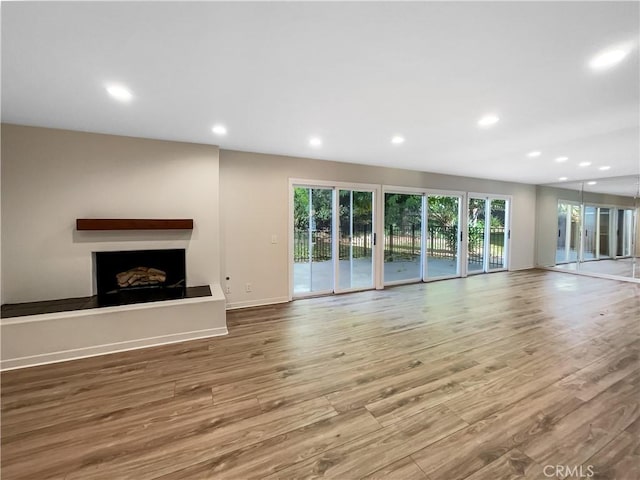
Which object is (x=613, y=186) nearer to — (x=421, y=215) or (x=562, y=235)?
(x=562, y=235)

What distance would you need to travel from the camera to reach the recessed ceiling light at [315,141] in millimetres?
3547

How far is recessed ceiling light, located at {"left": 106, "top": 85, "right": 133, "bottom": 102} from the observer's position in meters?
2.22

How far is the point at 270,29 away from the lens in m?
1.55

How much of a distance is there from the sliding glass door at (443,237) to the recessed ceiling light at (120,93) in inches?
216

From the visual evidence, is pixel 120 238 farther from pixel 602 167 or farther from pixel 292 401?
pixel 602 167

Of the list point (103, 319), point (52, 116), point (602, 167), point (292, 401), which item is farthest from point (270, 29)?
point (602, 167)

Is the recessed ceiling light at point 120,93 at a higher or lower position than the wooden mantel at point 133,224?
higher

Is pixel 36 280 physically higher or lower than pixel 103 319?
higher

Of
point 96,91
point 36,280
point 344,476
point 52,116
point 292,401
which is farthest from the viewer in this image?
point 36,280

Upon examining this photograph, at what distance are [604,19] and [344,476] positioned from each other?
2.82 metres

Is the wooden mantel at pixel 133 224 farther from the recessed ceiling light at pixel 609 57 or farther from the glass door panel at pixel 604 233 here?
the glass door panel at pixel 604 233

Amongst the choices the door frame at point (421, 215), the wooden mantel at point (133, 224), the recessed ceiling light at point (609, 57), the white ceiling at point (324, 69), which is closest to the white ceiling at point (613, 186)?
the white ceiling at point (324, 69)

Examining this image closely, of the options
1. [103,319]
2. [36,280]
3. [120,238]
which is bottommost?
[103,319]

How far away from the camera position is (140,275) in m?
3.65
